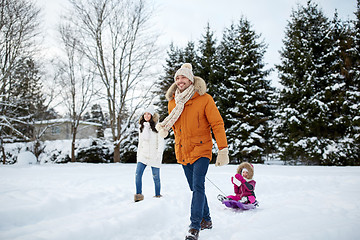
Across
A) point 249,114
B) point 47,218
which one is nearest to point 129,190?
point 47,218

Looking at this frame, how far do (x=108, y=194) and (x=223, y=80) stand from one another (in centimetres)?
1623

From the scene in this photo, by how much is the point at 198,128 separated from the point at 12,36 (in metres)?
12.5

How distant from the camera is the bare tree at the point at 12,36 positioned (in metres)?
10.7

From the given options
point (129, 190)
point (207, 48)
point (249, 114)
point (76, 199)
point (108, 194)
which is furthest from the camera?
point (207, 48)

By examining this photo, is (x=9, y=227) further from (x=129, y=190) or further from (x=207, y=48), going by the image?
(x=207, y=48)

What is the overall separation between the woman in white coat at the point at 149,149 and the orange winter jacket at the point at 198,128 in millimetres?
1885

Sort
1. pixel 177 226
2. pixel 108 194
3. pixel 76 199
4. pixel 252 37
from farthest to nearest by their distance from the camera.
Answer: pixel 252 37, pixel 108 194, pixel 76 199, pixel 177 226

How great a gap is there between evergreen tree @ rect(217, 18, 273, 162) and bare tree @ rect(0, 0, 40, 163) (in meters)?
12.6

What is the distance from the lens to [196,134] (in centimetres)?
257

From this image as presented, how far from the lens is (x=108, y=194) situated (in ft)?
15.0

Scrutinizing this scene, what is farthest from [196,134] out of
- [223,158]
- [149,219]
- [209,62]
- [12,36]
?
[209,62]

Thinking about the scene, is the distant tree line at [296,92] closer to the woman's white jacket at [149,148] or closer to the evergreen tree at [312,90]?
the evergreen tree at [312,90]

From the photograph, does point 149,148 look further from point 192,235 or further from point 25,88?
point 25,88

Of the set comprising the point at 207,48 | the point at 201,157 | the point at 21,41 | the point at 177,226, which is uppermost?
the point at 207,48
